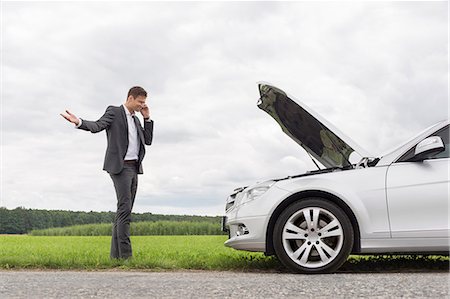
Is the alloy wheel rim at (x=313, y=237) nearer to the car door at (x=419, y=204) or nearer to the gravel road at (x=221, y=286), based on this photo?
the gravel road at (x=221, y=286)

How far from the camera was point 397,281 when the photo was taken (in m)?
5.48

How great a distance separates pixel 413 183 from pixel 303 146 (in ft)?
5.92

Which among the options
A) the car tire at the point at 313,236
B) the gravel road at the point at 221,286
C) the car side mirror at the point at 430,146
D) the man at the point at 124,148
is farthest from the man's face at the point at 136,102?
the car side mirror at the point at 430,146

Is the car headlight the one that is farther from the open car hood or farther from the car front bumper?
the open car hood

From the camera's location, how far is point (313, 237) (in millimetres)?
6375

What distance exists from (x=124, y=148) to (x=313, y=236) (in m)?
2.56

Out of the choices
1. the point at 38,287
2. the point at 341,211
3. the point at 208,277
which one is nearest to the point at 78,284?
the point at 38,287

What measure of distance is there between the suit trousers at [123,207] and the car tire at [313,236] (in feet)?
6.62

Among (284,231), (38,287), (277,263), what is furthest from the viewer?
(277,263)

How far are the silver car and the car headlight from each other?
0.16 ft

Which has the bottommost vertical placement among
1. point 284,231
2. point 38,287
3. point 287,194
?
point 38,287

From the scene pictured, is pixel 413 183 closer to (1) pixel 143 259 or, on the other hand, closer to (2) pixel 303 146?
(2) pixel 303 146

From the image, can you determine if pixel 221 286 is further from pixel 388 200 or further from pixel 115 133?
pixel 115 133

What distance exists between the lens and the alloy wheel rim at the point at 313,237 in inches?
251
